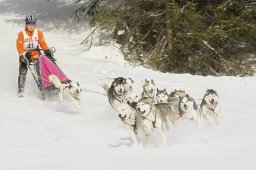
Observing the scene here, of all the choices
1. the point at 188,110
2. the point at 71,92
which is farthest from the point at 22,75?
the point at 188,110

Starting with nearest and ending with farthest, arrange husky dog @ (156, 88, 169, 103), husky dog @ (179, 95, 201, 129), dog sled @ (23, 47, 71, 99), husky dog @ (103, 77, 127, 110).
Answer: husky dog @ (179, 95, 201, 129), husky dog @ (156, 88, 169, 103), husky dog @ (103, 77, 127, 110), dog sled @ (23, 47, 71, 99)

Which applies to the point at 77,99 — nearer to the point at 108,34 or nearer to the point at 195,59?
the point at 195,59

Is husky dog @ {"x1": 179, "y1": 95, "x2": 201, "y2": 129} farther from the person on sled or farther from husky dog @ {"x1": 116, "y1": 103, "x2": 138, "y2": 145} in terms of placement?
the person on sled

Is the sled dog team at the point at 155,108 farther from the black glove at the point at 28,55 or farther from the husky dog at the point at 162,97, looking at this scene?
the black glove at the point at 28,55

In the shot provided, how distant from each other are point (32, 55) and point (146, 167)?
5223 mm

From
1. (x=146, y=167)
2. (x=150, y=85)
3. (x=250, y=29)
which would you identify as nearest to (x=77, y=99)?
(x=150, y=85)

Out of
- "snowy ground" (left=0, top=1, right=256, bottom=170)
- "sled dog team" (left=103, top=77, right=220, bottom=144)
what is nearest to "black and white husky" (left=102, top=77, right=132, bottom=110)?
"sled dog team" (left=103, top=77, right=220, bottom=144)

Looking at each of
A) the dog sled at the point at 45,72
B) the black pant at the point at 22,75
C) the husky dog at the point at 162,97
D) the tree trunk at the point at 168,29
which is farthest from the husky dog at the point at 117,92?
the tree trunk at the point at 168,29

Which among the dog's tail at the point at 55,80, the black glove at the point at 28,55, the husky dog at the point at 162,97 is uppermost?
the black glove at the point at 28,55

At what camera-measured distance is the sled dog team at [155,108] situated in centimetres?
665

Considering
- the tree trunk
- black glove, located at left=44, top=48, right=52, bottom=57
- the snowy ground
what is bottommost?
the snowy ground

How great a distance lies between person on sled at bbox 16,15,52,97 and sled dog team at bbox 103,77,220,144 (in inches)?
78.3

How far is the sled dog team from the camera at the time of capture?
6.65 meters

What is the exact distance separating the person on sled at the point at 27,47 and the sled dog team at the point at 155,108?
199 cm
